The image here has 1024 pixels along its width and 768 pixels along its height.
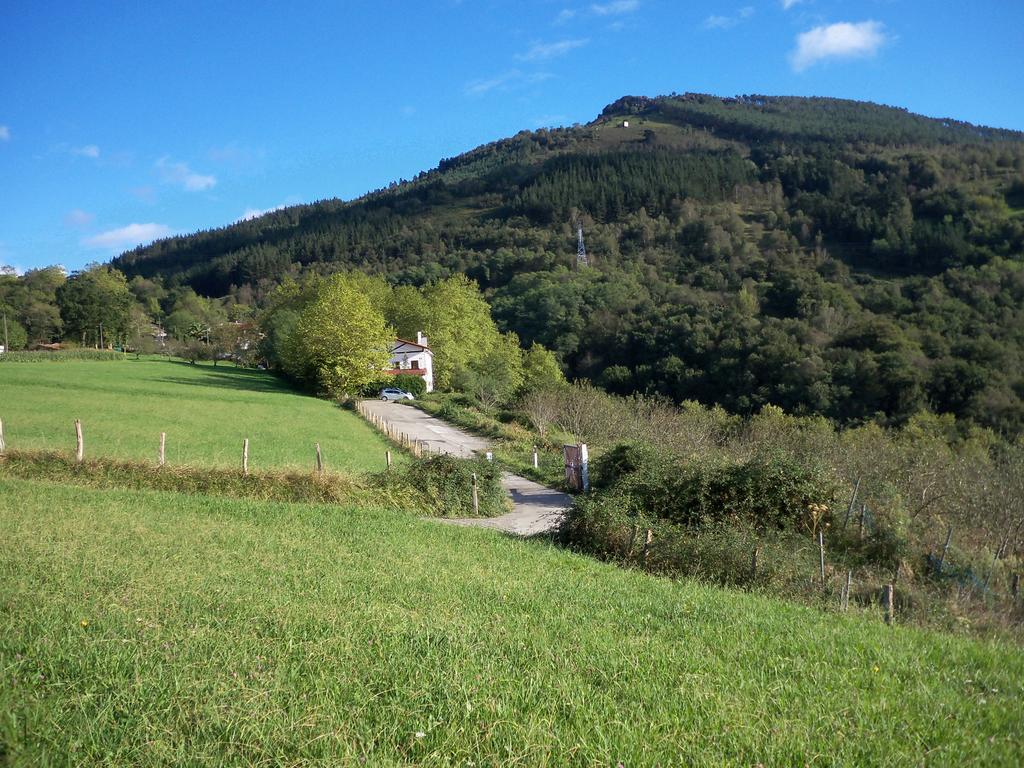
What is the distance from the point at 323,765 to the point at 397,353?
65830 mm

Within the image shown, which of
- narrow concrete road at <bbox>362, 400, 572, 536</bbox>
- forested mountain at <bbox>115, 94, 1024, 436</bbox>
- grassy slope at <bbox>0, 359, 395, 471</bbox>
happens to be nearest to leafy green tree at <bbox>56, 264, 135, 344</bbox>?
grassy slope at <bbox>0, 359, 395, 471</bbox>

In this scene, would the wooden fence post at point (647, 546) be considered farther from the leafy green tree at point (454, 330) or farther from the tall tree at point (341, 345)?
the leafy green tree at point (454, 330)

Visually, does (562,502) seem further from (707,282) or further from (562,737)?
(707,282)

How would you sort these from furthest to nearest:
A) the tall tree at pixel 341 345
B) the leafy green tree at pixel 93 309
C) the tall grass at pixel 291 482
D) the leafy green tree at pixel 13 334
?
the leafy green tree at pixel 93 309, the leafy green tree at pixel 13 334, the tall tree at pixel 341 345, the tall grass at pixel 291 482

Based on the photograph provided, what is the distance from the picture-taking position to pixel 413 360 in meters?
68.9

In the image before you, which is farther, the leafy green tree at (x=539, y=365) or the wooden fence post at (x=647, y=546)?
the leafy green tree at (x=539, y=365)

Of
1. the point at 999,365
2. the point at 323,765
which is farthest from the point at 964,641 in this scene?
the point at 999,365

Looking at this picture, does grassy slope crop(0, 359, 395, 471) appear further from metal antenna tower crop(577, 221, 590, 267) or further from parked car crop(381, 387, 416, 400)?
metal antenna tower crop(577, 221, 590, 267)

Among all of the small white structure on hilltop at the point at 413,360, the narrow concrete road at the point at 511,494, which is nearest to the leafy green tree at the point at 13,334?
the small white structure on hilltop at the point at 413,360

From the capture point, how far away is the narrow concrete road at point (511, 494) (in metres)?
16.4

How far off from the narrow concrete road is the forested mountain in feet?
81.5

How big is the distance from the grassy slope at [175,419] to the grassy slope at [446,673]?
1313 cm

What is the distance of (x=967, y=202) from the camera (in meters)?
66.4

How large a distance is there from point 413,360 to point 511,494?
4870 centimetres
